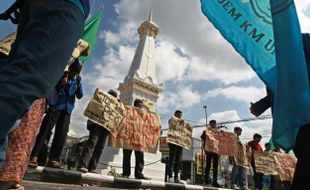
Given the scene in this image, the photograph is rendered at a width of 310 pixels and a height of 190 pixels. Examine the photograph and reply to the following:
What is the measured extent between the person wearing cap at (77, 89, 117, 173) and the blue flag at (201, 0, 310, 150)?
404cm

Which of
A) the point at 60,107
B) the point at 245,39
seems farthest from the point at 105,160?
the point at 245,39

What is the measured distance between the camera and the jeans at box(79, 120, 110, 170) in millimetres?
6090

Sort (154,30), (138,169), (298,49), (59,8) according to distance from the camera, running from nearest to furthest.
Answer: (59,8), (298,49), (138,169), (154,30)

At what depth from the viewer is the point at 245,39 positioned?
3.02 metres

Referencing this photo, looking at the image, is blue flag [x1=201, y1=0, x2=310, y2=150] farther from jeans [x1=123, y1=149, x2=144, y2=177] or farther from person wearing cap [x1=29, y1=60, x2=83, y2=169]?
jeans [x1=123, y1=149, x2=144, y2=177]

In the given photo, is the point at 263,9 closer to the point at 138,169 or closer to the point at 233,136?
the point at 138,169

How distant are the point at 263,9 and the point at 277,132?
5.21 feet

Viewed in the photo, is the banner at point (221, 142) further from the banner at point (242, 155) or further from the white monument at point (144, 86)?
the white monument at point (144, 86)

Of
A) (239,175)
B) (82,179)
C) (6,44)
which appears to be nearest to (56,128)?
(82,179)

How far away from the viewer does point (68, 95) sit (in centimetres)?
593

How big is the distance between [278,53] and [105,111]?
5104mm

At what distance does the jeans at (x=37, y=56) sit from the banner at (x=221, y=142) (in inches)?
302

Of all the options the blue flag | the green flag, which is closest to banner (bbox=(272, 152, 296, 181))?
the green flag

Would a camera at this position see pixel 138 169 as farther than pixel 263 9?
Yes
